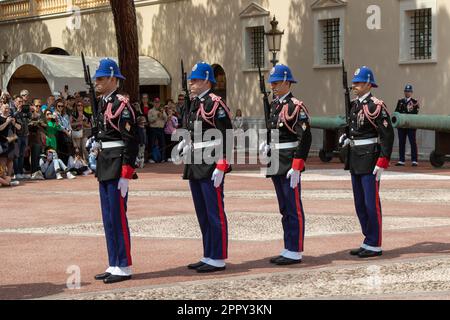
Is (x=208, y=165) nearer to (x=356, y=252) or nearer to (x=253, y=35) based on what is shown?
(x=356, y=252)

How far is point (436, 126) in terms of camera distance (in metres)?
23.3

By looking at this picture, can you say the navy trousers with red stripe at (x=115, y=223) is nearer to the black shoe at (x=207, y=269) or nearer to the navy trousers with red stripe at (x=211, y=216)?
the black shoe at (x=207, y=269)

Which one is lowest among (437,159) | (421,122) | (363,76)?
(437,159)

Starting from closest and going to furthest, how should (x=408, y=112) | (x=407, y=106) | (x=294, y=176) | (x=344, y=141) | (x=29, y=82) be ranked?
(x=294, y=176), (x=344, y=141), (x=407, y=106), (x=408, y=112), (x=29, y=82)

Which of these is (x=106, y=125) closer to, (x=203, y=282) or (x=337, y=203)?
(x=203, y=282)

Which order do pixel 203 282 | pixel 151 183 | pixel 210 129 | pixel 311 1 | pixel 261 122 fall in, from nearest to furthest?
1. pixel 203 282
2. pixel 210 129
3. pixel 151 183
4. pixel 311 1
5. pixel 261 122

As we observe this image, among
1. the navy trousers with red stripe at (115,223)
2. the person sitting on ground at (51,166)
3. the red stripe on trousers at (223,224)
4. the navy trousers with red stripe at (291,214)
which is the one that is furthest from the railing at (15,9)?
the navy trousers with red stripe at (115,223)

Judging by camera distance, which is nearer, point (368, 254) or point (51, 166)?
point (368, 254)

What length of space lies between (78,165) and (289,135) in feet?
41.7

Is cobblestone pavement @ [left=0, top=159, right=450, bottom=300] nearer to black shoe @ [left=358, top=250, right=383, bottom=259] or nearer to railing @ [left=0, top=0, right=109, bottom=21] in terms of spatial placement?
black shoe @ [left=358, top=250, right=383, bottom=259]

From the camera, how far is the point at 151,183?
20.5 m

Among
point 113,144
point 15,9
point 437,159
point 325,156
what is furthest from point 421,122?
point 15,9

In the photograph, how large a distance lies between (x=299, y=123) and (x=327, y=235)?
87.7 inches
